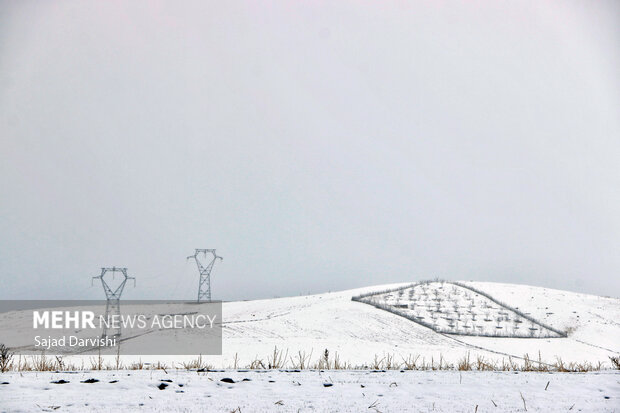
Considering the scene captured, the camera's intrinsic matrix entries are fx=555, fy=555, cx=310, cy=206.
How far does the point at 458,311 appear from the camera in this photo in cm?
3353

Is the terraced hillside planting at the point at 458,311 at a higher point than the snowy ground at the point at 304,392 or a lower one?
lower

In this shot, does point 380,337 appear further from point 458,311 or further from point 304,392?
point 304,392

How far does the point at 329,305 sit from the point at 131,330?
435 inches

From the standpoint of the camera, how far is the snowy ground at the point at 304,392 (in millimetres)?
6742

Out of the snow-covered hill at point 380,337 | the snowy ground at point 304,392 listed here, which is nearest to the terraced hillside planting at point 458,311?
the snow-covered hill at point 380,337

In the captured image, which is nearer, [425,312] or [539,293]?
[425,312]

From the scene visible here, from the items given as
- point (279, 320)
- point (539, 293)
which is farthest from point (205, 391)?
point (539, 293)

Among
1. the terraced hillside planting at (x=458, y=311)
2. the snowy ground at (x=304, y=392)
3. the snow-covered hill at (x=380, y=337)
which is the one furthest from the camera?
the terraced hillside planting at (x=458, y=311)

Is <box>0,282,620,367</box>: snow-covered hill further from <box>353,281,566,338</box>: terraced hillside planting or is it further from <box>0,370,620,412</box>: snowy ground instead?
<box>0,370,620,412</box>: snowy ground

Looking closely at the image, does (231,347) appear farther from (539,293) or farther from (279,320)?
(539,293)

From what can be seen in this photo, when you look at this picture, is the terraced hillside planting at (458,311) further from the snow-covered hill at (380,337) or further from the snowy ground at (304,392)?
the snowy ground at (304,392)

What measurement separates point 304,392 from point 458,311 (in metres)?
27.8

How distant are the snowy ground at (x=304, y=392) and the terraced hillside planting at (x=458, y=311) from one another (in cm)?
2070

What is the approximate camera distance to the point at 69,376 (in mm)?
8102
